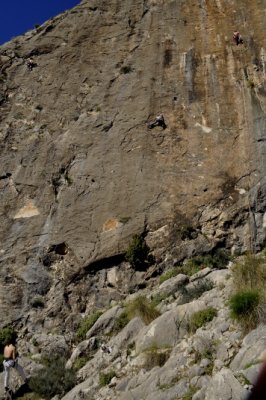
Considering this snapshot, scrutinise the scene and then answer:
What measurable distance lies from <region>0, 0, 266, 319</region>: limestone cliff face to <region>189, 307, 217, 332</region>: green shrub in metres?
5.43

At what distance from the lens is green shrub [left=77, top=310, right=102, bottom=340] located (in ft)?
48.5

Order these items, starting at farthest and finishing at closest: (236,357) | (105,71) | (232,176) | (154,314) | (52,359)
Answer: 1. (105,71)
2. (232,176)
3. (52,359)
4. (154,314)
5. (236,357)

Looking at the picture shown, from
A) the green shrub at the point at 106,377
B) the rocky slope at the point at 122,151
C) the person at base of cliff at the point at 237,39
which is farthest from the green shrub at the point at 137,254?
the person at base of cliff at the point at 237,39

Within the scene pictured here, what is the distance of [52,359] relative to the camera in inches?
543

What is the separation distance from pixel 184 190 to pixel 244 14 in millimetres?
10111

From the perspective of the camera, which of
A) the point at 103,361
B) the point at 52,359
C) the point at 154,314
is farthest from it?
the point at 52,359

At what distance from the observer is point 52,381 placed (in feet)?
40.8

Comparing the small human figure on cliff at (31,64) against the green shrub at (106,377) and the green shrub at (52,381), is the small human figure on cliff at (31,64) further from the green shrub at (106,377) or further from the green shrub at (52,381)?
the green shrub at (106,377)

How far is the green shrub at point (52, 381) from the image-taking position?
12.2 metres

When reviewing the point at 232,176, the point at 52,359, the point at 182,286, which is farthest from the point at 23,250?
the point at 232,176

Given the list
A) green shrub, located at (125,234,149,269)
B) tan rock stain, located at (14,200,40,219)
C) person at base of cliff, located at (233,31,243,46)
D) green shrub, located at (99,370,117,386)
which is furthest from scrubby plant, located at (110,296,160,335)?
person at base of cliff, located at (233,31,243,46)

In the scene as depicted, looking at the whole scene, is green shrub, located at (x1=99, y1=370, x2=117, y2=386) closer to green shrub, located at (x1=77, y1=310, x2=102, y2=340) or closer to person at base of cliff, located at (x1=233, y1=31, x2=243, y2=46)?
green shrub, located at (x1=77, y1=310, x2=102, y2=340)

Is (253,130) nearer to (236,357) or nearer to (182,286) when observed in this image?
(182,286)

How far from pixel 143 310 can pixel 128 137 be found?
333 inches
